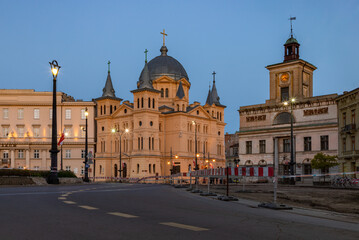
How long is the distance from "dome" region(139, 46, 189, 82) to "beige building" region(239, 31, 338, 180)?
106ft

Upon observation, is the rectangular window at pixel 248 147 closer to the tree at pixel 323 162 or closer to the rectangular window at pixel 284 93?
the rectangular window at pixel 284 93

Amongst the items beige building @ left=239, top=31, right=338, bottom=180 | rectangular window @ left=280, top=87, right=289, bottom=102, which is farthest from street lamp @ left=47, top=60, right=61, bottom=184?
rectangular window @ left=280, top=87, right=289, bottom=102

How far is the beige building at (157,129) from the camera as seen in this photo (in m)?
83.2

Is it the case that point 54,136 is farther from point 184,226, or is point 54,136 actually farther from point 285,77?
point 285,77

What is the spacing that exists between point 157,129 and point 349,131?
139ft

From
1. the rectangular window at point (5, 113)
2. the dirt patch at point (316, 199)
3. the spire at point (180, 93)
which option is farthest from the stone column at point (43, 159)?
the dirt patch at point (316, 199)

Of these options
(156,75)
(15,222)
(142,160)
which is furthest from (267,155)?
(15,222)

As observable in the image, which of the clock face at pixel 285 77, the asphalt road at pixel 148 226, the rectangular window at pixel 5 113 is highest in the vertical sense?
the clock face at pixel 285 77

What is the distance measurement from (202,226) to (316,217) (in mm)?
4045

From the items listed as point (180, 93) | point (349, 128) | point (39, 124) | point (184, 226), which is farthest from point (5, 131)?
point (184, 226)

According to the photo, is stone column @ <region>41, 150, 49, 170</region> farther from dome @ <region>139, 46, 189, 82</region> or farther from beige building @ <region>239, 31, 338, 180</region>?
beige building @ <region>239, 31, 338, 180</region>

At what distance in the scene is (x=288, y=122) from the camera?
213ft

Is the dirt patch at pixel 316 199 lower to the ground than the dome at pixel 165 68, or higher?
lower

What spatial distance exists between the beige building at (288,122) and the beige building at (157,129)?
55.0ft
